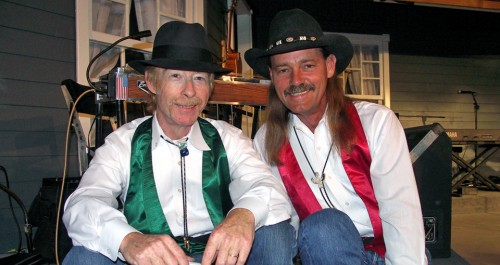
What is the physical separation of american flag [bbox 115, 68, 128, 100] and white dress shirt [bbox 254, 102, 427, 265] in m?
0.81

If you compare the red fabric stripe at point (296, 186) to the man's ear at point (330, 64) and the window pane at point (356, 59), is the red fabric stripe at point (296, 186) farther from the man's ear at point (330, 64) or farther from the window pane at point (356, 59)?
the window pane at point (356, 59)

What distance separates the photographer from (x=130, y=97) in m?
2.12

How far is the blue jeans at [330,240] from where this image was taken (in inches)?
57.6

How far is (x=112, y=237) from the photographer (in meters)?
1.32

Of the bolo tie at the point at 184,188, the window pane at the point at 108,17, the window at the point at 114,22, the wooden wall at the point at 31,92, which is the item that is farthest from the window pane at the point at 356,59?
the bolo tie at the point at 184,188

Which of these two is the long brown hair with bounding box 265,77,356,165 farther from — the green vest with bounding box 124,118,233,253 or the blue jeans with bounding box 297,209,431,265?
the blue jeans with bounding box 297,209,431,265

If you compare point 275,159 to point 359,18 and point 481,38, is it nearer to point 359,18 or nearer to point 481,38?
point 359,18

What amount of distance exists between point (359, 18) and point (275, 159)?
6.61m

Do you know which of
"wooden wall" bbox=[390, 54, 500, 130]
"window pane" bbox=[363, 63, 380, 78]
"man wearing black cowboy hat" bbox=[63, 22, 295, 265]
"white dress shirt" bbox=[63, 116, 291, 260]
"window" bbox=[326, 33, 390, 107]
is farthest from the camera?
"wooden wall" bbox=[390, 54, 500, 130]

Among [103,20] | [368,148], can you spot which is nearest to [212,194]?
[368,148]

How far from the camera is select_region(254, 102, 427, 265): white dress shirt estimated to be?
1.58 meters

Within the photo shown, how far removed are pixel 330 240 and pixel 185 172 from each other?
0.61 m

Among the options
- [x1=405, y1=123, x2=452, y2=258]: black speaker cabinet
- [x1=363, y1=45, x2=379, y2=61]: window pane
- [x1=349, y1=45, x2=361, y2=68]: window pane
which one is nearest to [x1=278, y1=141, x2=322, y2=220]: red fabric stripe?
[x1=405, y1=123, x2=452, y2=258]: black speaker cabinet

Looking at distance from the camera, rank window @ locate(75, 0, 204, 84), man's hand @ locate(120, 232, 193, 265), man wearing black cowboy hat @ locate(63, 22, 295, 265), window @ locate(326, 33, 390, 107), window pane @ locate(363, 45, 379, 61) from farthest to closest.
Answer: window pane @ locate(363, 45, 379, 61), window @ locate(326, 33, 390, 107), window @ locate(75, 0, 204, 84), man wearing black cowboy hat @ locate(63, 22, 295, 265), man's hand @ locate(120, 232, 193, 265)
